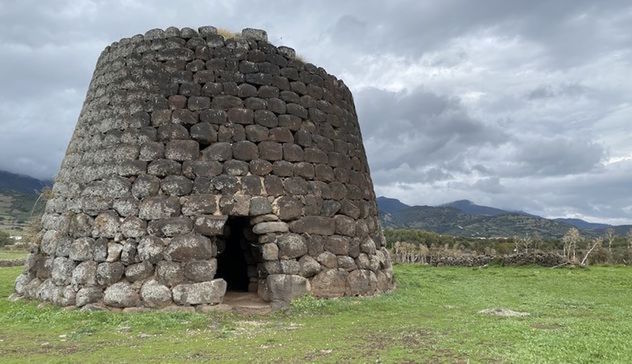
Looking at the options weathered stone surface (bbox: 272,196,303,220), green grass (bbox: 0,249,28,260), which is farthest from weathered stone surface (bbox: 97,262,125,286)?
green grass (bbox: 0,249,28,260)

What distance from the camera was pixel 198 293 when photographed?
1101 cm

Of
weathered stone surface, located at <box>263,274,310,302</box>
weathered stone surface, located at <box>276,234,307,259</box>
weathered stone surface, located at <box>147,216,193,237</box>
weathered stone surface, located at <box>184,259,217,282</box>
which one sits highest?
weathered stone surface, located at <box>147,216,193,237</box>

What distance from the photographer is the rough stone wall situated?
11.3 meters

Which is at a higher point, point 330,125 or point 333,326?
point 330,125

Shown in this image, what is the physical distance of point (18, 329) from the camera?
9.65 m

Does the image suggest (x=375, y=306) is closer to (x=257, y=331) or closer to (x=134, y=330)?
(x=257, y=331)

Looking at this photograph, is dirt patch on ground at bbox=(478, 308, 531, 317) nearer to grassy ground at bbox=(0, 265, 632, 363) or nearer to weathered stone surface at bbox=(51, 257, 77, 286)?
grassy ground at bbox=(0, 265, 632, 363)

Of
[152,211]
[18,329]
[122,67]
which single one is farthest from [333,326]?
[122,67]

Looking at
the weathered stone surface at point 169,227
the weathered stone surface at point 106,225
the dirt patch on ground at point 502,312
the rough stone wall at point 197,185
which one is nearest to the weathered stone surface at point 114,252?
the rough stone wall at point 197,185

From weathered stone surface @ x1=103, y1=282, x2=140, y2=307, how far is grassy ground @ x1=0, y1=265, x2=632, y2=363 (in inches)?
16.7

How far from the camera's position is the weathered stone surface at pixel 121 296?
10891 millimetres

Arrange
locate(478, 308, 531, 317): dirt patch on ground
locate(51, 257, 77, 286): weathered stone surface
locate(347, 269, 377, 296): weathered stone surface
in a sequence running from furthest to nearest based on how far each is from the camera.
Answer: locate(347, 269, 377, 296): weathered stone surface < locate(51, 257, 77, 286): weathered stone surface < locate(478, 308, 531, 317): dirt patch on ground

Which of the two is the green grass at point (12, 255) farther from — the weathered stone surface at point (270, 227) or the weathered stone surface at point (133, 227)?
the weathered stone surface at point (270, 227)

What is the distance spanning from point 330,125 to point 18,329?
828cm
